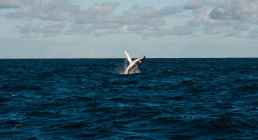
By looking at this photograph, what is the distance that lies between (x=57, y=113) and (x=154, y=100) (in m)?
7.50

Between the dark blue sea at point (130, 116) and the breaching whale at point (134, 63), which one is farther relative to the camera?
the breaching whale at point (134, 63)

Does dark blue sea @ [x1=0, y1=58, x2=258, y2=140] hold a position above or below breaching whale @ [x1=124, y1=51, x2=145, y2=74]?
below

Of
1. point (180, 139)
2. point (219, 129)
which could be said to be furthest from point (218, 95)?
point (180, 139)

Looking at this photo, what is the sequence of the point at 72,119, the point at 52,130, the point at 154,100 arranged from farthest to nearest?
1. the point at 154,100
2. the point at 72,119
3. the point at 52,130

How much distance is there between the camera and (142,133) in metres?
13.0

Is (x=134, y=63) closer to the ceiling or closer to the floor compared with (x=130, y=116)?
closer to the ceiling

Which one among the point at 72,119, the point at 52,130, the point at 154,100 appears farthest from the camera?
the point at 154,100

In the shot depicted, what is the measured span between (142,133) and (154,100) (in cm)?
827

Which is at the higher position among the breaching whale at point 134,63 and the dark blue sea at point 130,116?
the breaching whale at point 134,63

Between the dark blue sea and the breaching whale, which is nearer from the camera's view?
the dark blue sea

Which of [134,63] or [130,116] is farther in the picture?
[134,63]

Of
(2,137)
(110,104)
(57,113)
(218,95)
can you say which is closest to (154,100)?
(110,104)

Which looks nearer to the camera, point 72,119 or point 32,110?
point 72,119

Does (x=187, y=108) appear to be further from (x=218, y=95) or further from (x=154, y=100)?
(x=218, y=95)
